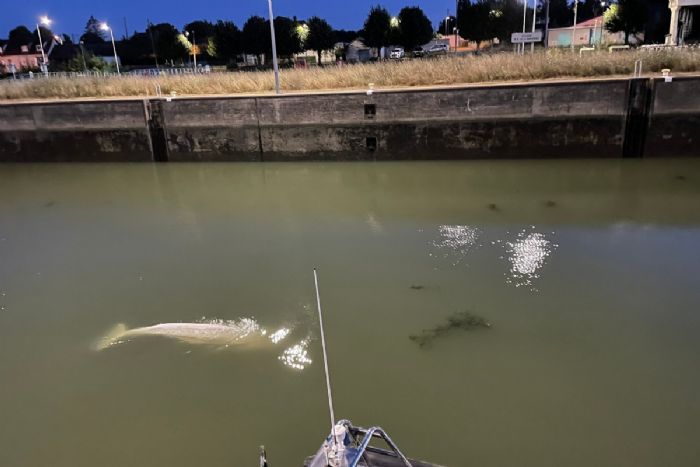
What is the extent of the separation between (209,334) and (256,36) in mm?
38931

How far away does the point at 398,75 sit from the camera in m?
13.5

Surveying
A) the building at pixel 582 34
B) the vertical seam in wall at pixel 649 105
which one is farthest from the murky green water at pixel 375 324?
the building at pixel 582 34

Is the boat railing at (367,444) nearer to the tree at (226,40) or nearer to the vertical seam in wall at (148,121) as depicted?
the vertical seam in wall at (148,121)

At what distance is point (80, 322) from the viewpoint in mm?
4852

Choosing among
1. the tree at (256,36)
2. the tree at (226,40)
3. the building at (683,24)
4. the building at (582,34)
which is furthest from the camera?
the tree at (226,40)

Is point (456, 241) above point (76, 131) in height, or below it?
below

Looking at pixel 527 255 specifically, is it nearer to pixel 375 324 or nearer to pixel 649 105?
pixel 375 324

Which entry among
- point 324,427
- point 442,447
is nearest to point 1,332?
point 324,427

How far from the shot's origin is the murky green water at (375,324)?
332cm

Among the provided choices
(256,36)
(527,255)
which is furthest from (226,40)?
(527,255)

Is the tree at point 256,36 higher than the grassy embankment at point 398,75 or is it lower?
higher

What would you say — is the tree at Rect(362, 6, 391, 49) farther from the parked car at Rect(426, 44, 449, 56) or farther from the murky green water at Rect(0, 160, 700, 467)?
the murky green water at Rect(0, 160, 700, 467)

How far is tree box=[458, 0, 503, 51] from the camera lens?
38062mm

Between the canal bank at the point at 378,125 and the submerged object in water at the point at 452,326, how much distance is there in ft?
23.2
